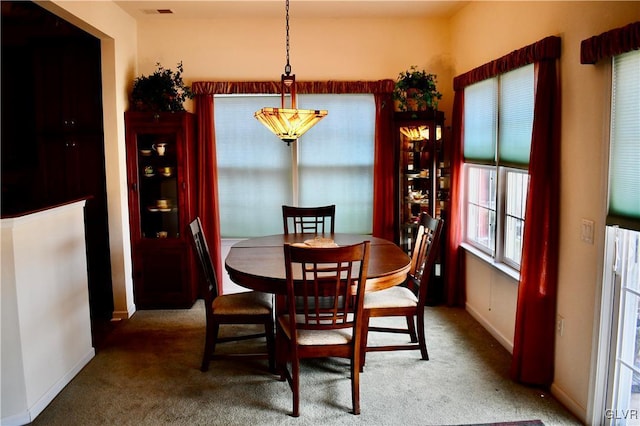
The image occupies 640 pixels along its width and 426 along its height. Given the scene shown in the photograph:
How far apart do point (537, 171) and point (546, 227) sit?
35 centimetres

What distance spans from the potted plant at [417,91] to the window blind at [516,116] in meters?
0.94

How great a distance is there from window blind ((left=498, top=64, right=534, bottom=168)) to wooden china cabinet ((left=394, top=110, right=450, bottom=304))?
969 mm

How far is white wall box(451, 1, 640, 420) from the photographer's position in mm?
2629

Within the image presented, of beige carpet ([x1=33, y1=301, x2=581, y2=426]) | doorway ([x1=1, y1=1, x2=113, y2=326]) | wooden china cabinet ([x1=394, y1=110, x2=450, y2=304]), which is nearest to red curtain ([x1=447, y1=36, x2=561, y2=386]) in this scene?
beige carpet ([x1=33, y1=301, x2=581, y2=426])

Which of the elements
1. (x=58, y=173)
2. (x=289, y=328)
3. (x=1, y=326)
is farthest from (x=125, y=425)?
(x=58, y=173)

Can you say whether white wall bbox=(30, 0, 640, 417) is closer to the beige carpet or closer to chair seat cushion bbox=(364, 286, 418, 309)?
the beige carpet

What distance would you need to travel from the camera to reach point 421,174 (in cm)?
488

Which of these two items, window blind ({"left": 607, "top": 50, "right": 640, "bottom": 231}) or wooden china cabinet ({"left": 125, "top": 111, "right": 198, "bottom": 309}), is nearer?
window blind ({"left": 607, "top": 50, "right": 640, "bottom": 231})

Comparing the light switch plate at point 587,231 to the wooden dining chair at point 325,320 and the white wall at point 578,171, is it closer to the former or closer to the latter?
the white wall at point 578,171

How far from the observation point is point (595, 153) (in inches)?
106

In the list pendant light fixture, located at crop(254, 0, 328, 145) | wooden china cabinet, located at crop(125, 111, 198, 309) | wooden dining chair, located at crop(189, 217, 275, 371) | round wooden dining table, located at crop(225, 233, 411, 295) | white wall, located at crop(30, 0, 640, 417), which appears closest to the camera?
white wall, located at crop(30, 0, 640, 417)

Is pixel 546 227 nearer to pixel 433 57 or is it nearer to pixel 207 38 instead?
pixel 433 57

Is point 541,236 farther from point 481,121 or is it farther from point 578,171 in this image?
point 481,121

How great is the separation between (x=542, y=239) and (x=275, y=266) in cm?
166
